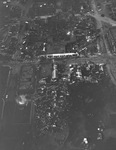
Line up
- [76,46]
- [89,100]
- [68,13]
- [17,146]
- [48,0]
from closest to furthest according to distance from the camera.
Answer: [17,146] → [89,100] → [76,46] → [68,13] → [48,0]

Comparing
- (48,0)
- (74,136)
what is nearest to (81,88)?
(74,136)

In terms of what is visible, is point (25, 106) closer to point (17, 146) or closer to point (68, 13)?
point (17, 146)

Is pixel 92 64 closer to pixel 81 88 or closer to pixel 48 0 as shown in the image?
pixel 81 88

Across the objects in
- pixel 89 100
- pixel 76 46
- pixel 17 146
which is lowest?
pixel 17 146

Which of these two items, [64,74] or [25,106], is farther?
[64,74]

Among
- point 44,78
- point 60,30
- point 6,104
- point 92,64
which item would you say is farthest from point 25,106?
point 60,30

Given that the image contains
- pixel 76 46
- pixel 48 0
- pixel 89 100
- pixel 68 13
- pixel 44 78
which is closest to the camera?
pixel 89 100

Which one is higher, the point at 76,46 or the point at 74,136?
the point at 76,46
